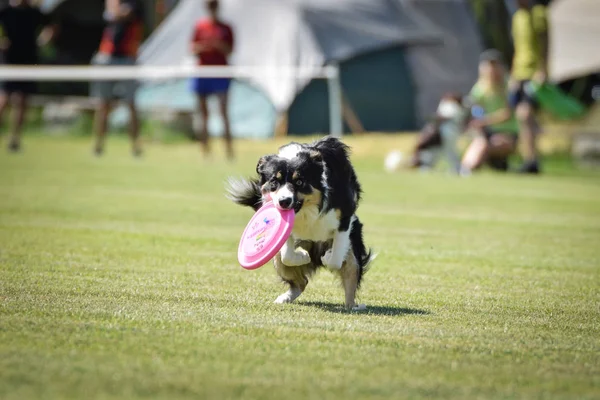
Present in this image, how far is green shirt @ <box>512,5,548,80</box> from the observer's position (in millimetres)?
17812

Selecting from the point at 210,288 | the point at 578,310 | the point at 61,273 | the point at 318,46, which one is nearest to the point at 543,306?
the point at 578,310

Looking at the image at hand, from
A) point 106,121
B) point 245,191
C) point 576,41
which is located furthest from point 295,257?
point 576,41

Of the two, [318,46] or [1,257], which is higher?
[318,46]

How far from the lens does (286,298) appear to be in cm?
640

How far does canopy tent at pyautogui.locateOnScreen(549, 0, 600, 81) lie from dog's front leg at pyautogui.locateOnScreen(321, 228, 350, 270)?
806 inches

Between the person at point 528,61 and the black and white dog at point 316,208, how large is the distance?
11628mm

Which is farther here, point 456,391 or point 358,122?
point 358,122

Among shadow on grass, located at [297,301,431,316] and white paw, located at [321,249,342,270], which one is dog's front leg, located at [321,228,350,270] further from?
shadow on grass, located at [297,301,431,316]

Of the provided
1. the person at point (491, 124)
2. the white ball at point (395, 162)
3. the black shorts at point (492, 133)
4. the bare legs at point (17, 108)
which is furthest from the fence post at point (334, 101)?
the bare legs at point (17, 108)

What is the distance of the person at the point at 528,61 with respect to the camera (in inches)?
695

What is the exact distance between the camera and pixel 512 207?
13.2 metres

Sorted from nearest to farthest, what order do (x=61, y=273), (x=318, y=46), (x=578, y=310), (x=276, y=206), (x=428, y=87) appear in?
1. (x=276, y=206)
2. (x=578, y=310)
3. (x=61, y=273)
4. (x=318, y=46)
5. (x=428, y=87)

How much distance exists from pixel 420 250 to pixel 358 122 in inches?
618

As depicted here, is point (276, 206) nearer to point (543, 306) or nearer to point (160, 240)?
point (543, 306)
